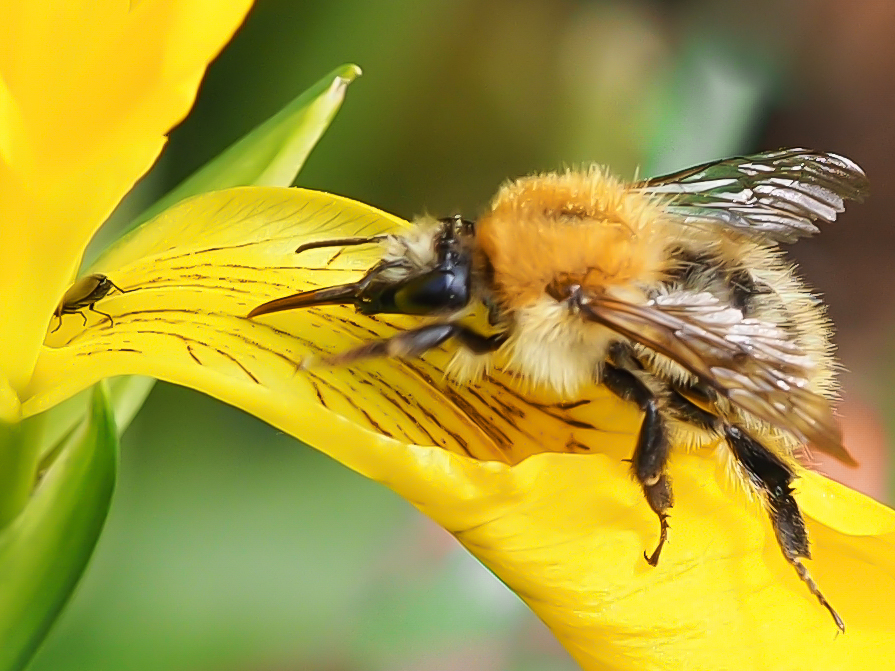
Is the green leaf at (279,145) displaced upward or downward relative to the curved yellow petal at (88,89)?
downward

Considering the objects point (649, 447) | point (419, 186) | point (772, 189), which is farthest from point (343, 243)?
point (419, 186)

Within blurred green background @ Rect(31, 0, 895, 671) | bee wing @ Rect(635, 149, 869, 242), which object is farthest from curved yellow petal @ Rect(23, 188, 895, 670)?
blurred green background @ Rect(31, 0, 895, 671)

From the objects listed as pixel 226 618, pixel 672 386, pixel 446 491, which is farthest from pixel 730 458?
pixel 226 618

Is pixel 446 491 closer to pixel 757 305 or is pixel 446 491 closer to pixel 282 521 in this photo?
pixel 757 305

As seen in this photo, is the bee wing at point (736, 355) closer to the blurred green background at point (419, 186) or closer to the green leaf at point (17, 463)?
the green leaf at point (17, 463)

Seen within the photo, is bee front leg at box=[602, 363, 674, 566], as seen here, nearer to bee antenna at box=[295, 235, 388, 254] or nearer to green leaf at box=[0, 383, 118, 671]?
bee antenna at box=[295, 235, 388, 254]

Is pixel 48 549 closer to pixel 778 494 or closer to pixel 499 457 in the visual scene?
pixel 499 457

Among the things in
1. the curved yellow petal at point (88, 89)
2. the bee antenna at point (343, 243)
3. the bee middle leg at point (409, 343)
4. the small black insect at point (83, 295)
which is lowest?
the small black insect at point (83, 295)

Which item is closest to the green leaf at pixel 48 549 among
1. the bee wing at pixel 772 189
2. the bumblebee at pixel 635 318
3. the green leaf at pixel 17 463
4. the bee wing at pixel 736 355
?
the green leaf at pixel 17 463
